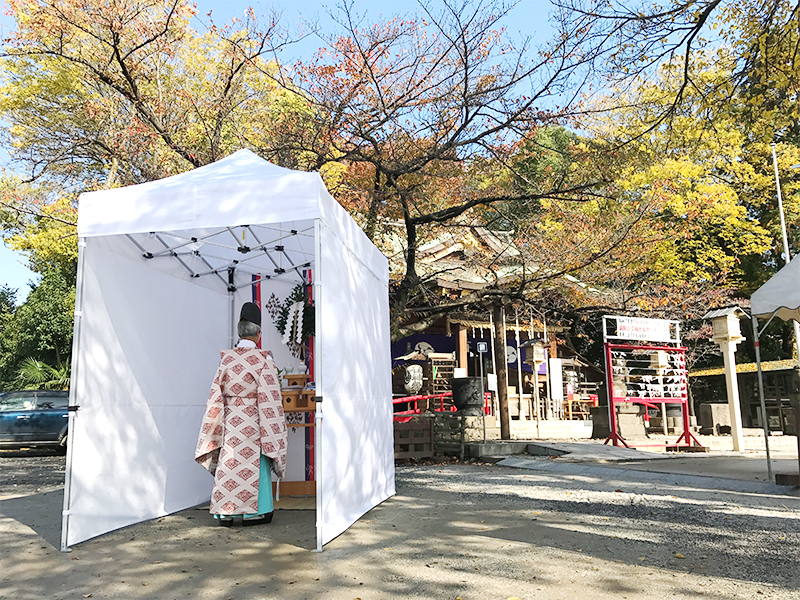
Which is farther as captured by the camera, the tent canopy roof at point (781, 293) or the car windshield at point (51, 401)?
the car windshield at point (51, 401)

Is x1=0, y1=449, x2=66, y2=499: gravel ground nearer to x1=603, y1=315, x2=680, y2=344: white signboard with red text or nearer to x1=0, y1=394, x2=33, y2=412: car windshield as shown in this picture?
x1=0, y1=394, x2=33, y2=412: car windshield

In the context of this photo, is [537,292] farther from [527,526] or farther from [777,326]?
[777,326]

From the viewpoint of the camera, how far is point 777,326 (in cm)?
2225

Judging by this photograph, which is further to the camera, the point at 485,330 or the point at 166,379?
the point at 485,330

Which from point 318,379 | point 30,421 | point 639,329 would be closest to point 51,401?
point 30,421

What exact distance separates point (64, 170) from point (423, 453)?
1134 centimetres

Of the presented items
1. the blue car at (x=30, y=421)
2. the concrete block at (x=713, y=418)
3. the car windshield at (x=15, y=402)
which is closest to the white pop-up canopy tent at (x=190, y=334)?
the blue car at (x=30, y=421)

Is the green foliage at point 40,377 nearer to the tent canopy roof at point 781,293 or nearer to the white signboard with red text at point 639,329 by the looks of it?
the white signboard with red text at point 639,329

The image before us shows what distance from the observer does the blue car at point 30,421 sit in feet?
43.2

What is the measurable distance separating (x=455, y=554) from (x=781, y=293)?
16.1ft

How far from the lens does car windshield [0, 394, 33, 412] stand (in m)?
13.3

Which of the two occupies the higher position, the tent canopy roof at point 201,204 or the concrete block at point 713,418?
the tent canopy roof at point 201,204

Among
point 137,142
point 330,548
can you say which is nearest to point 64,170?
point 137,142

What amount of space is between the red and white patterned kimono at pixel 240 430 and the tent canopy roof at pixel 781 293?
5.13 metres
